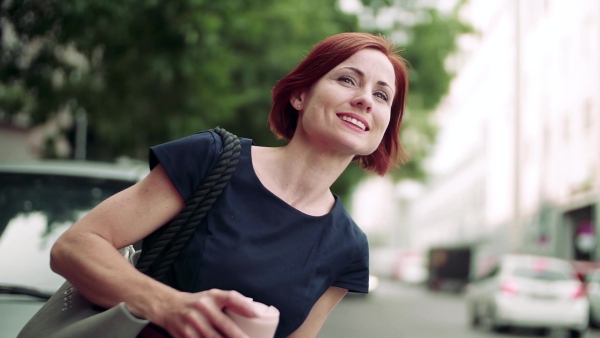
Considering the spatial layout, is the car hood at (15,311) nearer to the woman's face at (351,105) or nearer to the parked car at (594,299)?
the woman's face at (351,105)

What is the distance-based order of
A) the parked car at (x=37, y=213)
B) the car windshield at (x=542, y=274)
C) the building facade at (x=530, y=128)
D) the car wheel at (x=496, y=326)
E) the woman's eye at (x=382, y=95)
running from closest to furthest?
1. the woman's eye at (x=382, y=95)
2. the parked car at (x=37, y=213)
3. the car windshield at (x=542, y=274)
4. the car wheel at (x=496, y=326)
5. the building facade at (x=530, y=128)

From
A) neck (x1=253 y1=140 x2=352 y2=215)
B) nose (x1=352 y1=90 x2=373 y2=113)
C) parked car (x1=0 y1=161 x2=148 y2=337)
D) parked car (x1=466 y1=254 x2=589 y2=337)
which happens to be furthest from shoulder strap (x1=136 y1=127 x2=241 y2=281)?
parked car (x1=466 y1=254 x2=589 y2=337)

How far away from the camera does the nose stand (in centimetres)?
243

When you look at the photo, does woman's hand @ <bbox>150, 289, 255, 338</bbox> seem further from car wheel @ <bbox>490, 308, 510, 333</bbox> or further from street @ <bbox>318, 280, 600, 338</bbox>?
car wheel @ <bbox>490, 308, 510, 333</bbox>

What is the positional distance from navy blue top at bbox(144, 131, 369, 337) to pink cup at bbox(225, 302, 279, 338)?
26cm

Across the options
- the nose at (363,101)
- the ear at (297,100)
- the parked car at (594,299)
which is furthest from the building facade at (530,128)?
the nose at (363,101)

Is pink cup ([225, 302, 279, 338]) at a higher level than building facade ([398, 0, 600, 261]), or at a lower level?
lower

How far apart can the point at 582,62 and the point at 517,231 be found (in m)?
13.9

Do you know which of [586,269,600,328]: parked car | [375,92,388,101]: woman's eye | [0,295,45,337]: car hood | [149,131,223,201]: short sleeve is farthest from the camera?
[586,269,600,328]: parked car

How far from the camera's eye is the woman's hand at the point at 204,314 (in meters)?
1.93

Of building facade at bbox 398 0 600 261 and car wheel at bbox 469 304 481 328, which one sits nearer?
car wheel at bbox 469 304 481 328

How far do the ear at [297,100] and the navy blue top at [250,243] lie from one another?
226 mm

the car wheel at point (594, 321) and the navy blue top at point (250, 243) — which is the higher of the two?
the navy blue top at point (250, 243)

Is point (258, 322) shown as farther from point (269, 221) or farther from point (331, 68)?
point (331, 68)
